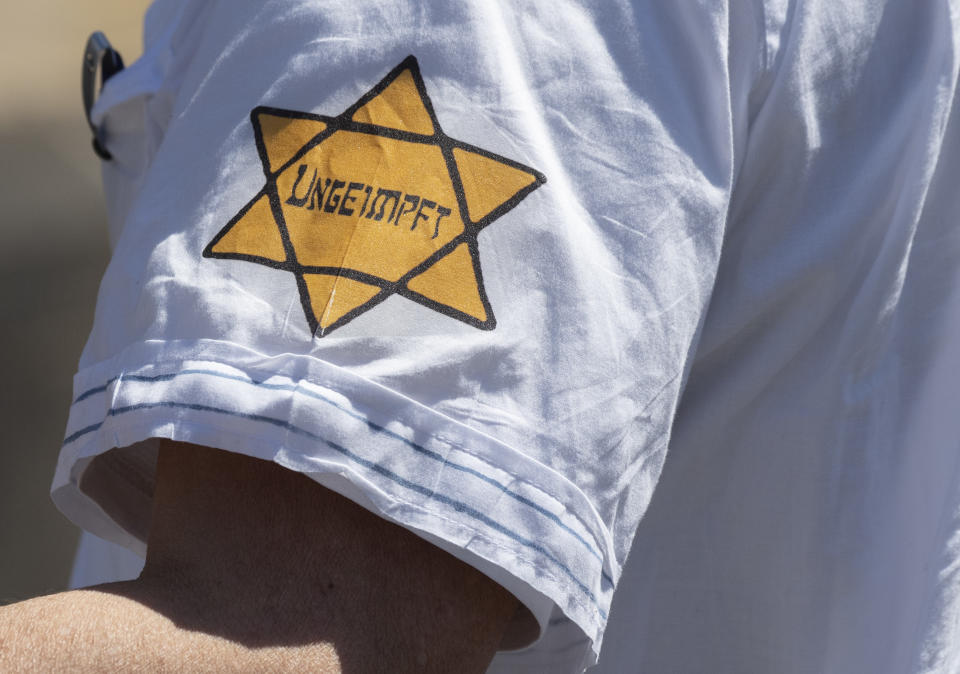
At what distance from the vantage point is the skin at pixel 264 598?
51cm

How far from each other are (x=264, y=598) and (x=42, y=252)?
2.46 metres

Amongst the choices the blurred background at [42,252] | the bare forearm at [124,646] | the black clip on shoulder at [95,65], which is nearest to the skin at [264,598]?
the bare forearm at [124,646]

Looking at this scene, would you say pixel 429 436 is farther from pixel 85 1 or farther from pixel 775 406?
pixel 85 1

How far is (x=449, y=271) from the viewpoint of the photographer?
551mm

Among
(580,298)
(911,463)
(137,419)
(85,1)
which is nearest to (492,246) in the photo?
(580,298)

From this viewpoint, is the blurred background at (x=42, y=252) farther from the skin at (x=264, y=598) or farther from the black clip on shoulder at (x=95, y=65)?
the skin at (x=264, y=598)

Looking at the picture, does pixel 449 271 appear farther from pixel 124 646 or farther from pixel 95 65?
pixel 95 65

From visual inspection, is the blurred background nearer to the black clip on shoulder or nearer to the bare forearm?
the black clip on shoulder

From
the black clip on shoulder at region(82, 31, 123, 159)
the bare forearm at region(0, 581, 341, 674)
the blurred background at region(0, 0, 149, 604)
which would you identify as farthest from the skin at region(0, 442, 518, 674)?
the blurred background at region(0, 0, 149, 604)

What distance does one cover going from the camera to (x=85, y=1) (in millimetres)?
3500

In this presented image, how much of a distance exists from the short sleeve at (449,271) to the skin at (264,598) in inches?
0.9

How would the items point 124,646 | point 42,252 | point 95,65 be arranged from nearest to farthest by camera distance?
point 124,646 → point 95,65 → point 42,252

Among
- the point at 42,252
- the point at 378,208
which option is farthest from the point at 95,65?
the point at 42,252

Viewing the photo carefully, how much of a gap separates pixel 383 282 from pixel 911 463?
15.6 inches
